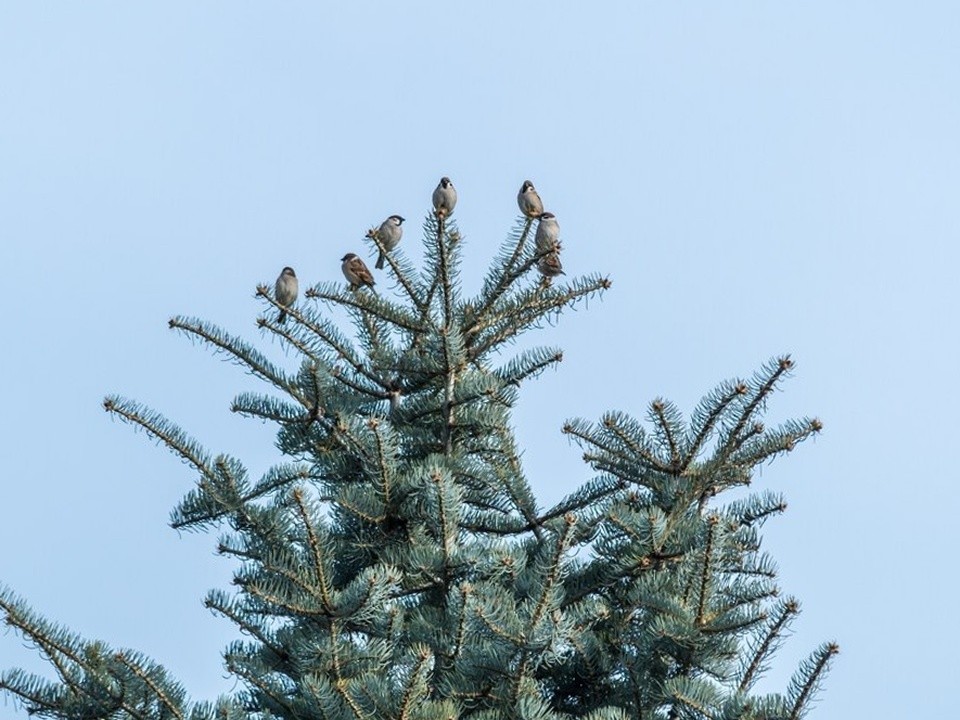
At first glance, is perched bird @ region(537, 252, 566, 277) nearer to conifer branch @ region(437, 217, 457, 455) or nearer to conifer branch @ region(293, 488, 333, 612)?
conifer branch @ region(437, 217, 457, 455)

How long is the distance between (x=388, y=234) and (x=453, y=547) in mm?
2013

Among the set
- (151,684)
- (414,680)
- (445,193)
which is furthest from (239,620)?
(445,193)

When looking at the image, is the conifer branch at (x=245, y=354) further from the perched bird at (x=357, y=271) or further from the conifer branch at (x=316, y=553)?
the perched bird at (x=357, y=271)

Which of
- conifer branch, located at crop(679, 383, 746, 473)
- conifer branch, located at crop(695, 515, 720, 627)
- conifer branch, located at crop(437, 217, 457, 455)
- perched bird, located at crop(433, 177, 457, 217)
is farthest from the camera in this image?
perched bird, located at crop(433, 177, 457, 217)

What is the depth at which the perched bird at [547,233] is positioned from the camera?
655 centimetres

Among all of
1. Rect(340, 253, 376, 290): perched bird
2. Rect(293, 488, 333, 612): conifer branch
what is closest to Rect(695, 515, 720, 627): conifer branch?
Rect(293, 488, 333, 612): conifer branch

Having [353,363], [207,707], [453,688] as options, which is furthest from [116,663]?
[353,363]

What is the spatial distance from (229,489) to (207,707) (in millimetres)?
963

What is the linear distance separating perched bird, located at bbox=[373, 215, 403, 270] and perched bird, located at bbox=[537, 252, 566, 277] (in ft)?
2.12

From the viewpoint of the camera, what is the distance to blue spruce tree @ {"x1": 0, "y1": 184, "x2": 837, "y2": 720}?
5.00 m

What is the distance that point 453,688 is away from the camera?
16.9ft

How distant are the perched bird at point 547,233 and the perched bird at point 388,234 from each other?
25.3 inches

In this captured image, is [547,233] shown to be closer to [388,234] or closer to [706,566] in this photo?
[388,234]

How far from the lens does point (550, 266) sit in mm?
6680
